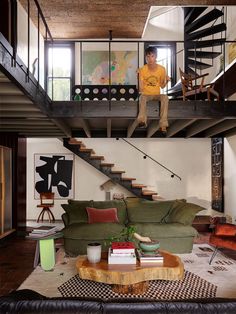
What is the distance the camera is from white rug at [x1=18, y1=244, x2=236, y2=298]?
4.20 m

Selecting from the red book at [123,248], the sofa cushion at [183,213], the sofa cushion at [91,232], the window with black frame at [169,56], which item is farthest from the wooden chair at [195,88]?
the red book at [123,248]

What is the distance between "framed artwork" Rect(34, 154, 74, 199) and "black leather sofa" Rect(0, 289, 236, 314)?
8.31 meters

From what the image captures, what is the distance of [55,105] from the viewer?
5.73m

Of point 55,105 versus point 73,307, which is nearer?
point 73,307

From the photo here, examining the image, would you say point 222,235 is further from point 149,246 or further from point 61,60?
point 61,60

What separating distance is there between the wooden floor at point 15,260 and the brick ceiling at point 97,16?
14.9ft

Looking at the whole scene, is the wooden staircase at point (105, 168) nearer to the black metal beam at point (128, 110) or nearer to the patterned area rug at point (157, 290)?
the black metal beam at point (128, 110)

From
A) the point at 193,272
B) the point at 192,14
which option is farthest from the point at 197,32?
the point at 193,272

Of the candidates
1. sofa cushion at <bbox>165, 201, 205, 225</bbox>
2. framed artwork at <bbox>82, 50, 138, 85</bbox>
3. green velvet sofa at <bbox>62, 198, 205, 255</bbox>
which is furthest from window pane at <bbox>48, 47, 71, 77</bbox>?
sofa cushion at <bbox>165, 201, 205, 225</bbox>

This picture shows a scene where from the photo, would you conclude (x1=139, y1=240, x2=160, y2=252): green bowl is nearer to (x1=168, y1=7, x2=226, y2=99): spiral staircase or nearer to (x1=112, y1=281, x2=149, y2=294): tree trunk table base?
(x1=112, y1=281, x2=149, y2=294): tree trunk table base

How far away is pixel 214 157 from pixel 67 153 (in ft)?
13.1

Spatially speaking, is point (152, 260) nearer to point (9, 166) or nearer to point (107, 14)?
point (9, 166)

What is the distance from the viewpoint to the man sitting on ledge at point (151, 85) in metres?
5.60

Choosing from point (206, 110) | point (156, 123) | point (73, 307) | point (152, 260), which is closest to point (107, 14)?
point (156, 123)
